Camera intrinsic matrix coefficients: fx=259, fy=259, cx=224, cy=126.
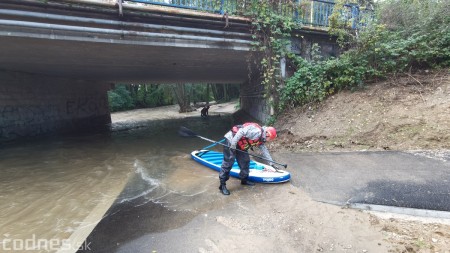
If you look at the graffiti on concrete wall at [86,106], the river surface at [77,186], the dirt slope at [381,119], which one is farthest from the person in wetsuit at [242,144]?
the graffiti on concrete wall at [86,106]

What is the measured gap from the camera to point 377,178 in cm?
488

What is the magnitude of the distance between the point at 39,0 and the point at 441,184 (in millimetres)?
8915

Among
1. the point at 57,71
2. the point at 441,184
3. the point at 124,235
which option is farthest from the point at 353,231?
the point at 57,71

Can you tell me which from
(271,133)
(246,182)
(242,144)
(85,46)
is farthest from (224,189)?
(85,46)

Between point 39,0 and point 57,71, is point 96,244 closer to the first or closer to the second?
point 39,0

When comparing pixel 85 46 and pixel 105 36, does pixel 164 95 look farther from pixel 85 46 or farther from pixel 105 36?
pixel 105 36

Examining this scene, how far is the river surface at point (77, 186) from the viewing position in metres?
4.07

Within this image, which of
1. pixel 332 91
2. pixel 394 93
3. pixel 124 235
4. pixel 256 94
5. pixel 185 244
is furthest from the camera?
pixel 256 94

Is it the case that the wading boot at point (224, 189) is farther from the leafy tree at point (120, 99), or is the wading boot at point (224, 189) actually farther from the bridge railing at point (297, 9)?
the leafy tree at point (120, 99)

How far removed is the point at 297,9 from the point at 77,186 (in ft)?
29.0

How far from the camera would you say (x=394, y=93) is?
7328 mm

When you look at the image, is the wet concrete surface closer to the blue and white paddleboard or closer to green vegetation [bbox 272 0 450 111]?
the blue and white paddleboard

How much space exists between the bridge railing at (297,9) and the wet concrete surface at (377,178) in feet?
17.8

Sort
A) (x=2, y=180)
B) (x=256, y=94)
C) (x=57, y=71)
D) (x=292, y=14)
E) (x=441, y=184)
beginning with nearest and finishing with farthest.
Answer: (x=441, y=184) → (x=2, y=180) → (x=292, y=14) → (x=57, y=71) → (x=256, y=94)
